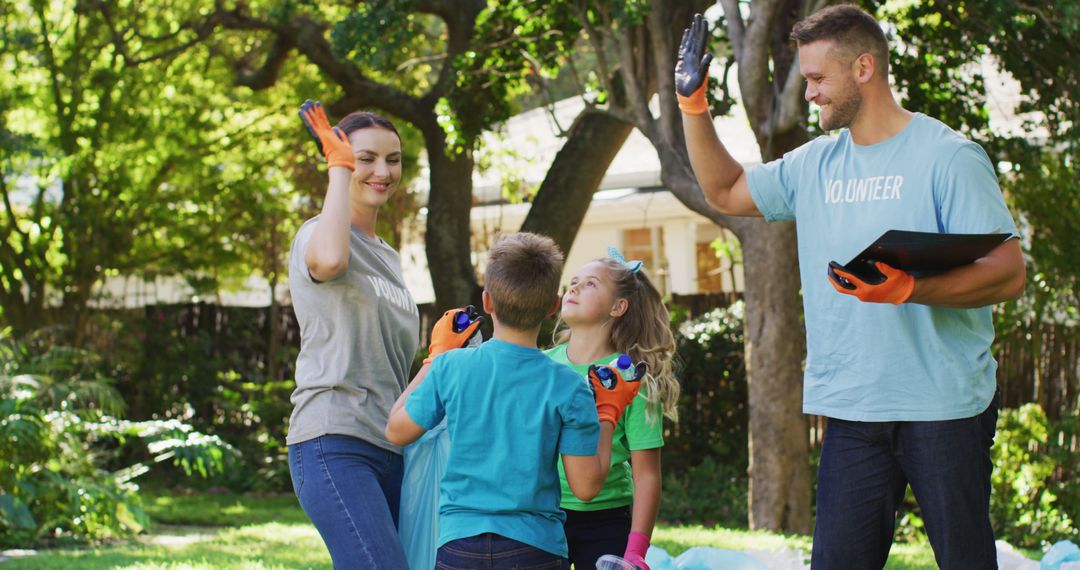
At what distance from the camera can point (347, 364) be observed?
10.3 feet

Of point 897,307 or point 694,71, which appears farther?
point 694,71

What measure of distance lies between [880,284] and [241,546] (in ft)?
18.2

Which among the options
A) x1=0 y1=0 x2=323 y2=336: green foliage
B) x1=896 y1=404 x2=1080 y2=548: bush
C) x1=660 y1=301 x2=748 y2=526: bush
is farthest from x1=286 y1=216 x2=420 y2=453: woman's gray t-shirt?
x1=0 y1=0 x2=323 y2=336: green foliage

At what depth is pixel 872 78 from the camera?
313 cm

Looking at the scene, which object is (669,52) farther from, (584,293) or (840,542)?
(840,542)

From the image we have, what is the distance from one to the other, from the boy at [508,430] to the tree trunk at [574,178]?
6981mm

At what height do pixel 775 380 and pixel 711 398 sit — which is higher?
pixel 775 380

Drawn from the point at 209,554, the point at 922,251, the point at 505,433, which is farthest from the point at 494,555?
the point at 209,554

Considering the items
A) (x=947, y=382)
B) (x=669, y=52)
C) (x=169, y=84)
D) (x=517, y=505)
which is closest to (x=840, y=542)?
(x=947, y=382)

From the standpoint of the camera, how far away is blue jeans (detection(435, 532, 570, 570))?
290 cm

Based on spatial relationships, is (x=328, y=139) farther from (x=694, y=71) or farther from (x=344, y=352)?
(x=694, y=71)

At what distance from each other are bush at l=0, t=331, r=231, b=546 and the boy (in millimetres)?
4780

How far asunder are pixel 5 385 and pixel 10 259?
19.7ft

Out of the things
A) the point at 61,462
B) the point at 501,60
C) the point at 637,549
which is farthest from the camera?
the point at 501,60
